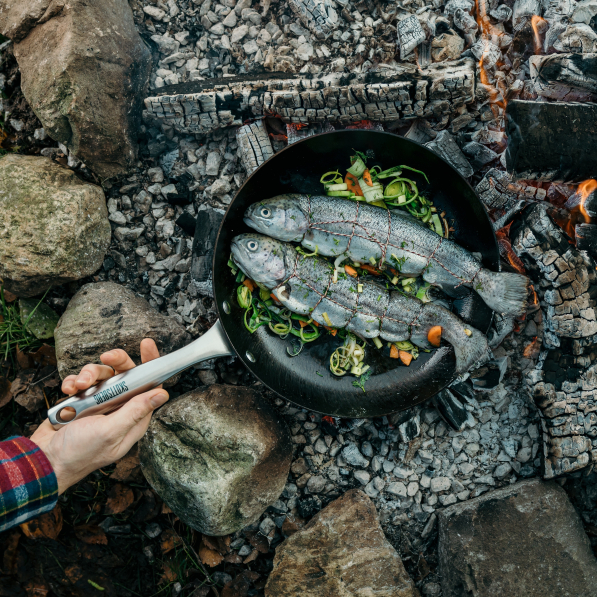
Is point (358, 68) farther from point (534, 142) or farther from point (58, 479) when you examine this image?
point (58, 479)

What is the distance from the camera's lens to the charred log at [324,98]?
11.6ft

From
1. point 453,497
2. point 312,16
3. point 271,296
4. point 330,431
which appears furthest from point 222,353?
point 312,16

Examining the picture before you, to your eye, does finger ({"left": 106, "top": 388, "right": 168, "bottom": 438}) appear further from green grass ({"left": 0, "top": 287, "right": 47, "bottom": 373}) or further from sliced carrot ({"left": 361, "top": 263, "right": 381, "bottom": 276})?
sliced carrot ({"left": 361, "top": 263, "right": 381, "bottom": 276})

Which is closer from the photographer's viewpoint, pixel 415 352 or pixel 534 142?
pixel 534 142

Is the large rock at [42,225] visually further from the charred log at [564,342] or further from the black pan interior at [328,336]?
the charred log at [564,342]

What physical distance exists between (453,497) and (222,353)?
263cm

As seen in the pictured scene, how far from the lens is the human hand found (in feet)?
9.19

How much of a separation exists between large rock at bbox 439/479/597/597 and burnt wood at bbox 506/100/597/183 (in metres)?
2.86

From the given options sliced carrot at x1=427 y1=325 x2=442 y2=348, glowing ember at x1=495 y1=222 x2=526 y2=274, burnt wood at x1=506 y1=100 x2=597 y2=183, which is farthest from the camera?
glowing ember at x1=495 y1=222 x2=526 y2=274

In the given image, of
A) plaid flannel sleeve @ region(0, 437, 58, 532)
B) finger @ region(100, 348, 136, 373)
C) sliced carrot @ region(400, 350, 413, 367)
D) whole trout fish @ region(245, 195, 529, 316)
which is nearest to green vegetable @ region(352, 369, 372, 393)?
sliced carrot @ region(400, 350, 413, 367)

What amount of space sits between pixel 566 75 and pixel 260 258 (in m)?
3.12

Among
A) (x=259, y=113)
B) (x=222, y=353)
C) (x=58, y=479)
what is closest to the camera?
(x=58, y=479)

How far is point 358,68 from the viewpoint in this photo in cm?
405

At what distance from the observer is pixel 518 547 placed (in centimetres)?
363
